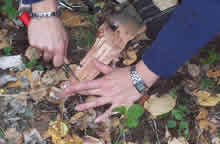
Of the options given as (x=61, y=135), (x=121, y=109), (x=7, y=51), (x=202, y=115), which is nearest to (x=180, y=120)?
(x=202, y=115)

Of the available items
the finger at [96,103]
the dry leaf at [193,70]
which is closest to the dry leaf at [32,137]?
the finger at [96,103]

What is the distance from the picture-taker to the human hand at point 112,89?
5.17 feet

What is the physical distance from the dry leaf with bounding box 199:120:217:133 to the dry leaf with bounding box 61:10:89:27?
1.16m

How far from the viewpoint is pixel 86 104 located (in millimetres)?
1605

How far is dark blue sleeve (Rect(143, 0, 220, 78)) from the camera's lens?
130cm

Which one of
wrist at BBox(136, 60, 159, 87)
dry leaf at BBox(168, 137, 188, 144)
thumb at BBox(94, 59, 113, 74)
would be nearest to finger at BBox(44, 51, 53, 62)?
thumb at BBox(94, 59, 113, 74)

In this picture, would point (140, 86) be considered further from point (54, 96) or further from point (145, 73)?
point (54, 96)

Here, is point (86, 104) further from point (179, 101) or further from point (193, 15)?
point (193, 15)

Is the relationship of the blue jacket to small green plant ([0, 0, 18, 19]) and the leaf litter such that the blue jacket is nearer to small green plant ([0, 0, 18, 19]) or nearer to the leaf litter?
the leaf litter

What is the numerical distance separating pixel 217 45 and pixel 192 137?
85 centimetres

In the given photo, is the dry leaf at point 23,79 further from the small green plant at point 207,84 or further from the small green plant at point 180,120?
the small green plant at point 207,84

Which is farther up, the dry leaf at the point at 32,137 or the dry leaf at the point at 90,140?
the dry leaf at the point at 32,137

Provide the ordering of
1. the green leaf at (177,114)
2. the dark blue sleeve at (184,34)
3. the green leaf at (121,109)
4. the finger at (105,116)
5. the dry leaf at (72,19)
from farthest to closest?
the dry leaf at (72,19)
the green leaf at (177,114)
the finger at (105,116)
the green leaf at (121,109)
the dark blue sleeve at (184,34)

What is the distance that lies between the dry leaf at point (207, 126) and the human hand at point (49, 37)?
109 centimetres
